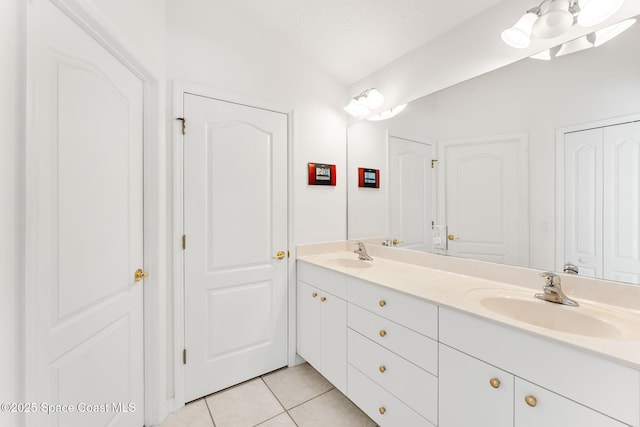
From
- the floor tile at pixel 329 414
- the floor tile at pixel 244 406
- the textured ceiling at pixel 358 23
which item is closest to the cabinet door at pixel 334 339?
the floor tile at pixel 329 414

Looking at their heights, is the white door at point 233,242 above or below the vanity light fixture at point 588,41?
below

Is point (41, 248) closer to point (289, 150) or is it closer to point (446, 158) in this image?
point (289, 150)

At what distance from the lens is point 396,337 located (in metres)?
1.33

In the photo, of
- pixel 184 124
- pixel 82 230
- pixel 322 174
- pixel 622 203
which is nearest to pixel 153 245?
pixel 82 230

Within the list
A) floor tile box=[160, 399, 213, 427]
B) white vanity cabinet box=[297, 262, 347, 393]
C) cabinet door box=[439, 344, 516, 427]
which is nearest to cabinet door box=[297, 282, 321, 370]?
white vanity cabinet box=[297, 262, 347, 393]

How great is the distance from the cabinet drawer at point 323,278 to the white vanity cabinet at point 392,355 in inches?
2.9

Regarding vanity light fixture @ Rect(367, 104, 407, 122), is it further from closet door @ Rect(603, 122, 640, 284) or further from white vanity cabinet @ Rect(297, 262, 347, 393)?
white vanity cabinet @ Rect(297, 262, 347, 393)

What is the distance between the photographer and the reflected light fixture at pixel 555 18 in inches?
43.4

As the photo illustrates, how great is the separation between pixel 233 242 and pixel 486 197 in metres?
1.66

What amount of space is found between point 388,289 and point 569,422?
2.43 ft

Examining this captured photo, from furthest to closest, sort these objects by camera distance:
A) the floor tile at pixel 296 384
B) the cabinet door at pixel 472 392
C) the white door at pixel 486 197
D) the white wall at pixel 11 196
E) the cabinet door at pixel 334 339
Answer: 1. the floor tile at pixel 296 384
2. the cabinet door at pixel 334 339
3. the white door at pixel 486 197
4. the cabinet door at pixel 472 392
5. the white wall at pixel 11 196

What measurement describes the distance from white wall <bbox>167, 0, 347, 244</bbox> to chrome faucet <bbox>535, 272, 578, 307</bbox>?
1527 mm

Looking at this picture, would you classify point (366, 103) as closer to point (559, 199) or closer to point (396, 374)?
point (559, 199)

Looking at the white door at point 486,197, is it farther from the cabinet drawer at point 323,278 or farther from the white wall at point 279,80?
the white wall at point 279,80
